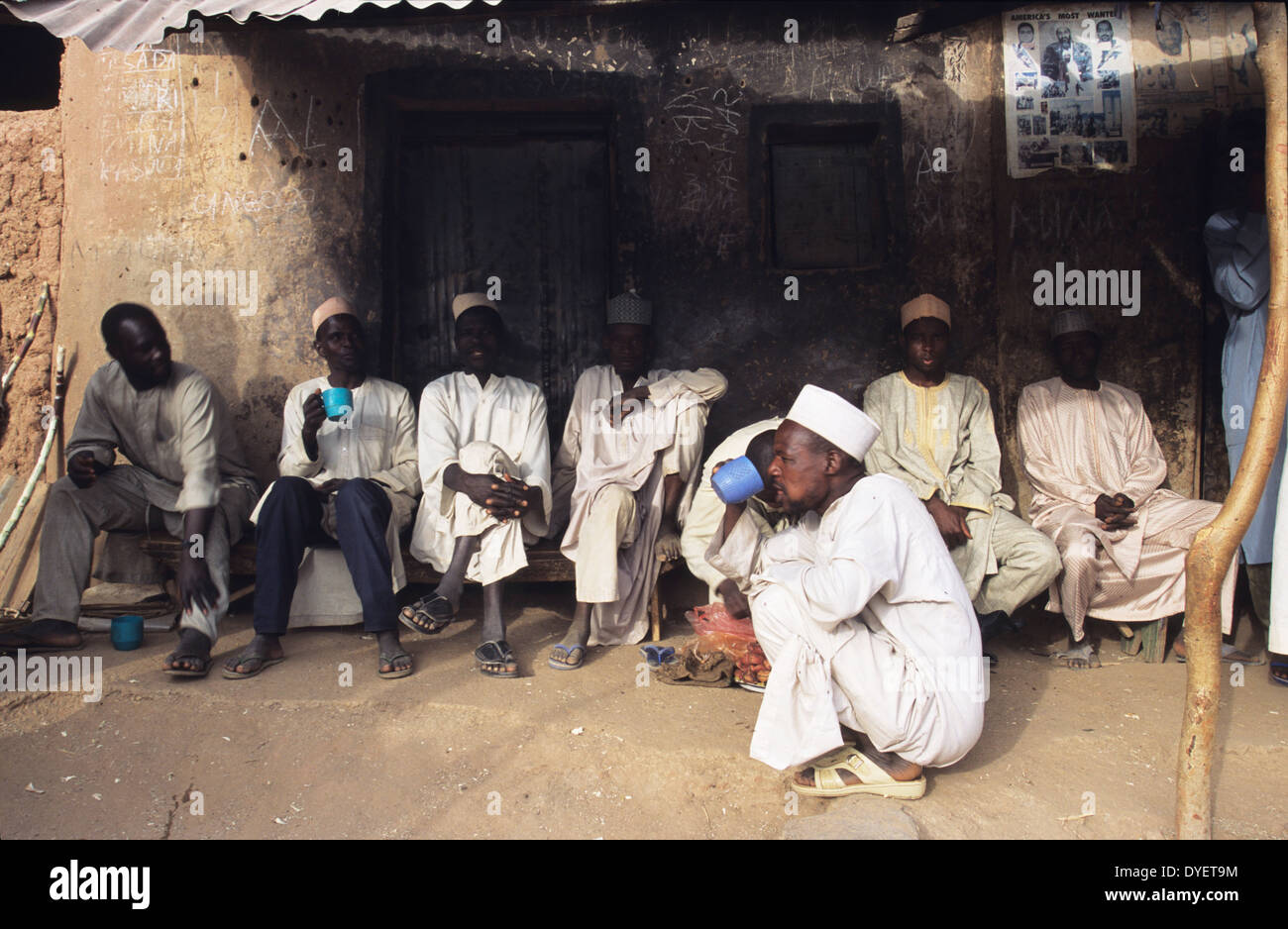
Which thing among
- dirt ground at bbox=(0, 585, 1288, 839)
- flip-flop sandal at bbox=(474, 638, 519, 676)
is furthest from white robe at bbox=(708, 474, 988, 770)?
flip-flop sandal at bbox=(474, 638, 519, 676)

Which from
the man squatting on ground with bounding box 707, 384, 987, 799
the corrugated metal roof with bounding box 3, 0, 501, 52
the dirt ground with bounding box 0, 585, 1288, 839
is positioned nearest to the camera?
the man squatting on ground with bounding box 707, 384, 987, 799

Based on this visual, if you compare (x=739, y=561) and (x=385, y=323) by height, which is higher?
(x=385, y=323)

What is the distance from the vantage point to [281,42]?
505 cm

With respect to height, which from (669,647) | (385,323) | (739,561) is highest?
(385,323)

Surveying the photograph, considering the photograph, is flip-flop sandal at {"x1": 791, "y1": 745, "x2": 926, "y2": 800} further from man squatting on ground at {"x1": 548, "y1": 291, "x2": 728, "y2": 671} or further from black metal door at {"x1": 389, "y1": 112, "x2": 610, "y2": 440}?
black metal door at {"x1": 389, "y1": 112, "x2": 610, "y2": 440}

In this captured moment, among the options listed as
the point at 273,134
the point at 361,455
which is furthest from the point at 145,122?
the point at 361,455

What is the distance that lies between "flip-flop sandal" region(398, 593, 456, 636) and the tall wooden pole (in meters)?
2.76

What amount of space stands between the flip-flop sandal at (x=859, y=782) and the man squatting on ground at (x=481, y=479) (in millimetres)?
1441

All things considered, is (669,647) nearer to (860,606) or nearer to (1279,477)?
(860,606)

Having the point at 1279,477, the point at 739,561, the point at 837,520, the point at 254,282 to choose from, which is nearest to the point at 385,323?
the point at 254,282

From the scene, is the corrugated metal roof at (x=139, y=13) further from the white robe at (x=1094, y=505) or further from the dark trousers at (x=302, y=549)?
the white robe at (x=1094, y=505)

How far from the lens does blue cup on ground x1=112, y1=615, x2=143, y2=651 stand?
4.19 metres

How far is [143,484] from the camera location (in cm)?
445

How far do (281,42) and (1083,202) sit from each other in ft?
14.2
